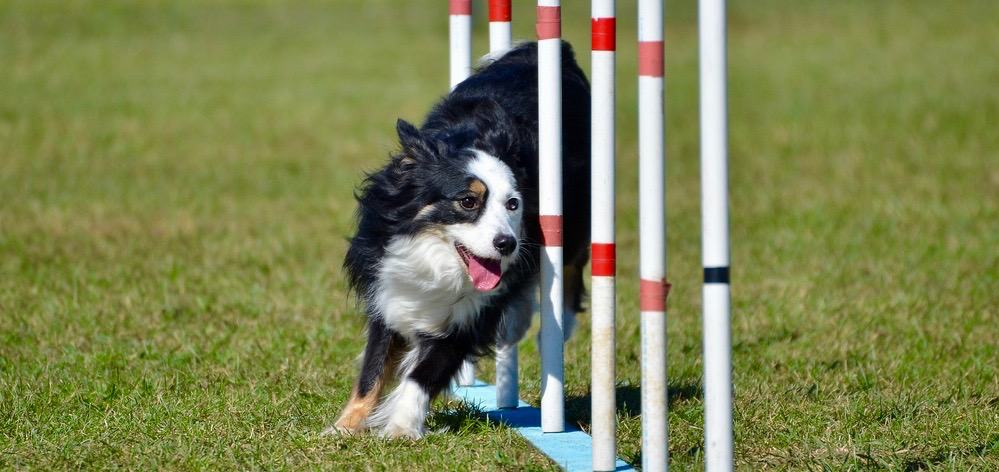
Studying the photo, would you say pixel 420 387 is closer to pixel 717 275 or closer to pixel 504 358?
pixel 504 358

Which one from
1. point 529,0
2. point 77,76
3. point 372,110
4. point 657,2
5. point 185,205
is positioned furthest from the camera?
point 529,0

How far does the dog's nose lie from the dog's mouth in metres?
0.10

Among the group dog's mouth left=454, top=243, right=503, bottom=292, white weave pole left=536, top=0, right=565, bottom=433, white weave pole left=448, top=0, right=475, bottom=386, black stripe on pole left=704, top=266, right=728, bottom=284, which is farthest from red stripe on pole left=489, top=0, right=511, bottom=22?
black stripe on pole left=704, top=266, right=728, bottom=284

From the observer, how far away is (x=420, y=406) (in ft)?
14.6

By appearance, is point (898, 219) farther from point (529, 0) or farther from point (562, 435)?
point (529, 0)

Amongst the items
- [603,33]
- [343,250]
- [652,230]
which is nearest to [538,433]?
[652,230]

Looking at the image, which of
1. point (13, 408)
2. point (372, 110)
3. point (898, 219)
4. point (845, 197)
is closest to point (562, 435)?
point (13, 408)

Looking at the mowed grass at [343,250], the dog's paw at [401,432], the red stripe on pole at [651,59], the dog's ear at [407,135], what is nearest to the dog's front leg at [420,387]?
the dog's paw at [401,432]

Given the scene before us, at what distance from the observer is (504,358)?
4.82 meters

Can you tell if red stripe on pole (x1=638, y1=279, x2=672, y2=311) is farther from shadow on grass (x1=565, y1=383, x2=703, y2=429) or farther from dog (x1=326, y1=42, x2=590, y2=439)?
shadow on grass (x1=565, y1=383, x2=703, y2=429)

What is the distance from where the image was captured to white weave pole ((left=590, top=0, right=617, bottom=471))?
3792mm

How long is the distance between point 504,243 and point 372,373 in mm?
855

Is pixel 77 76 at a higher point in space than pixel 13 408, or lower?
higher

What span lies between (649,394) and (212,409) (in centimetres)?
192
